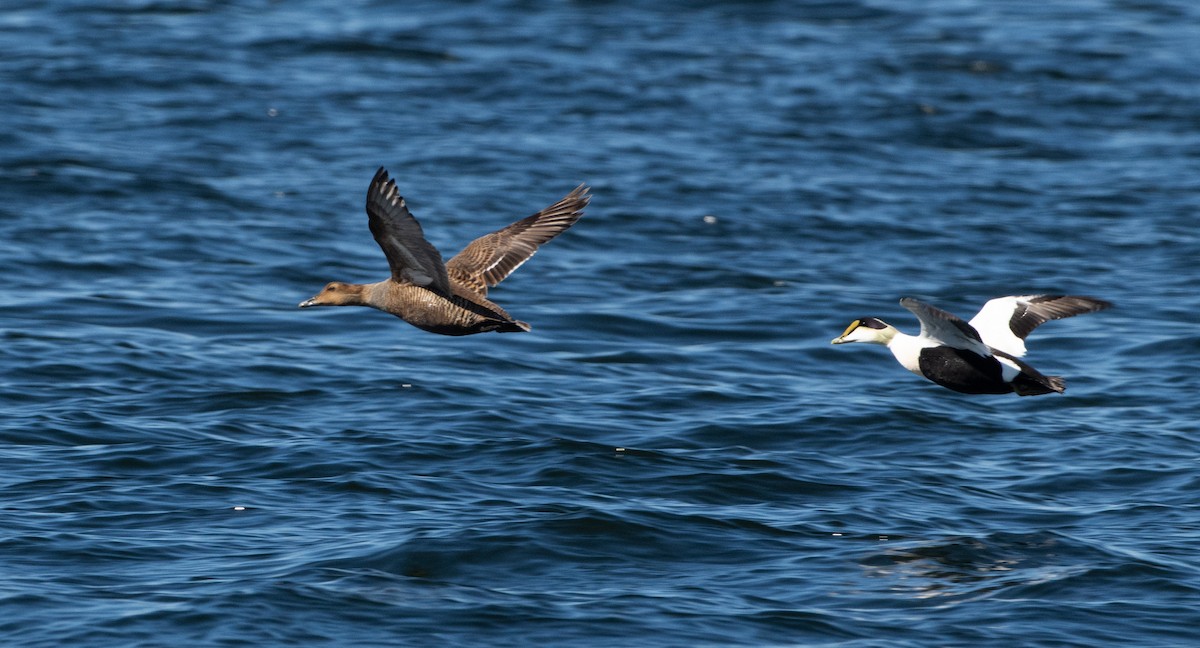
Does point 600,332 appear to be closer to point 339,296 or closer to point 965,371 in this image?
point 339,296

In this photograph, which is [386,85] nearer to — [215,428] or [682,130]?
[682,130]

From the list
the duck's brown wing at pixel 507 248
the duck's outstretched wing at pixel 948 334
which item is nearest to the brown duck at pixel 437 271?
the duck's brown wing at pixel 507 248

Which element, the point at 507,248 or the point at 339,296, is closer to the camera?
the point at 339,296

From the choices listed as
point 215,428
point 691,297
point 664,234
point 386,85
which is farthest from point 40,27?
point 215,428

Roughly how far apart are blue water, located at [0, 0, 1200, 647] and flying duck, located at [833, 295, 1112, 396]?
91 cm

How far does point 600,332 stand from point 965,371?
4.93 meters

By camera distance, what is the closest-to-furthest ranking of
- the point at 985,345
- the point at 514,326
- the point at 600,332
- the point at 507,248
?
the point at 514,326 → the point at 985,345 → the point at 507,248 → the point at 600,332

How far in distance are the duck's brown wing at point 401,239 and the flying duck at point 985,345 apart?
8.07ft

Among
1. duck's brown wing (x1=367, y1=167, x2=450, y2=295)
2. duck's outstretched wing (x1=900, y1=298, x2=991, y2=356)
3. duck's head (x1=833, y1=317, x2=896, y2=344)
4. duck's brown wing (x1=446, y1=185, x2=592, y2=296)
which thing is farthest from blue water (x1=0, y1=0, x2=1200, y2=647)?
duck's brown wing (x1=367, y1=167, x2=450, y2=295)

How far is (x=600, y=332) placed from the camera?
533 inches

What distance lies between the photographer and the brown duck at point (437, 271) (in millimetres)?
8406

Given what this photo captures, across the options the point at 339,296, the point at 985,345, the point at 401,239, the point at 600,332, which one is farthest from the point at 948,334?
the point at 600,332

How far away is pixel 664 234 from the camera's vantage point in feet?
54.1

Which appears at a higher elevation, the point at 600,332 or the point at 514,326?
the point at 514,326
